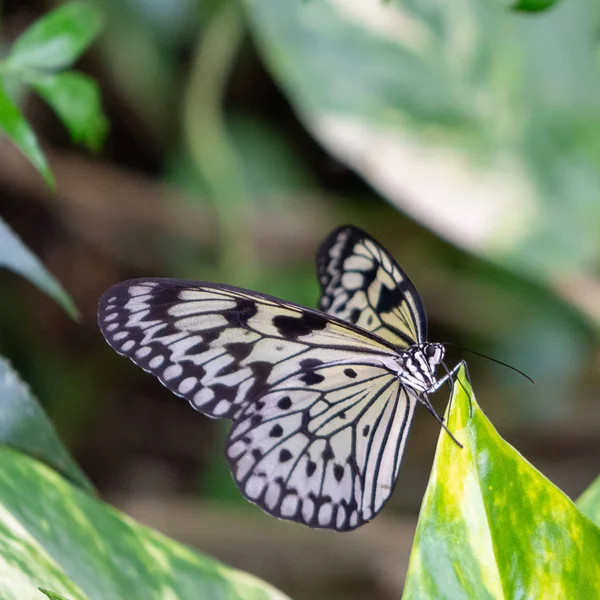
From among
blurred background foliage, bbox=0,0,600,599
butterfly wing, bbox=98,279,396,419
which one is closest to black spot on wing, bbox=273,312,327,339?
butterfly wing, bbox=98,279,396,419

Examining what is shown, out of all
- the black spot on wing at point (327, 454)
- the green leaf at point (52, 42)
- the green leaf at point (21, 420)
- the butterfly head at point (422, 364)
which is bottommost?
the green leaf at point (21, 420)

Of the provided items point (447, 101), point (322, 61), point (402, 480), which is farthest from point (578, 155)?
point (402, 480)

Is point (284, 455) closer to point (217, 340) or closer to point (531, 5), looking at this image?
point (217, 340)

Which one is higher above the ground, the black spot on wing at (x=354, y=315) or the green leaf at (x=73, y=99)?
the black spot on wing at (x=354, y=315)

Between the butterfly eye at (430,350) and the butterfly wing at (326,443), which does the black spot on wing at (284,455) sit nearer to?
the butterfly wing at (326,443)

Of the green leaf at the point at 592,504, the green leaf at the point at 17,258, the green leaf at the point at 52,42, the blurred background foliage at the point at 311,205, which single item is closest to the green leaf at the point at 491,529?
the green leaf at the point at 592,504

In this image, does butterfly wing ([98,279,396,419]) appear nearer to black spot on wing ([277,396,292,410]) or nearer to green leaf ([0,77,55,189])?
black spot on wing ([277,396,292,410])

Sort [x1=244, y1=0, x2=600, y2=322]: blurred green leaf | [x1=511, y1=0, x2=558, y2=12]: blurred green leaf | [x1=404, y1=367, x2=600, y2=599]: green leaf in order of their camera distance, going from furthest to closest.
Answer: [x1=244, y1=0, x2=600, y2=322]: blurred green leaf < [x1=511, y1=0, x2=558, y2=12]: blurred green leaf < [x1=404, y1=367, x2=600, y2=599]: green leaf
